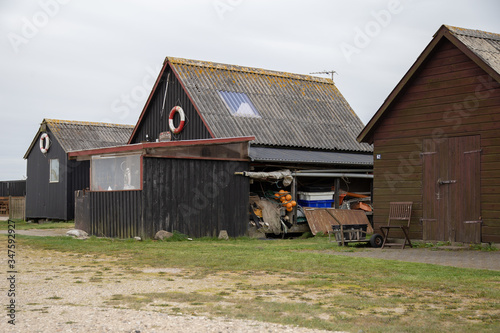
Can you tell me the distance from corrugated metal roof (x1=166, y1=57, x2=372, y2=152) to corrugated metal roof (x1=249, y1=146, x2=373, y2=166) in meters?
0.50

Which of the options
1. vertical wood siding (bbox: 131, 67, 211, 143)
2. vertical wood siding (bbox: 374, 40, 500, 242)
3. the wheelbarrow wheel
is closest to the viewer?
vertical wood siding (bbox: 374, 40, 500, 242)

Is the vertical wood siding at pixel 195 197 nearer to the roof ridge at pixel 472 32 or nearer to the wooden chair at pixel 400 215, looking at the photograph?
the wooden chair at pixel 400 215

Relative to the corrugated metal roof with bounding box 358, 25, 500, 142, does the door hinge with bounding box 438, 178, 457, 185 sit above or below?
below

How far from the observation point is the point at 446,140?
17.4 metres

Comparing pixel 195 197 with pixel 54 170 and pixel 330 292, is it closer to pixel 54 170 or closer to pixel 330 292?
pixel 330 292

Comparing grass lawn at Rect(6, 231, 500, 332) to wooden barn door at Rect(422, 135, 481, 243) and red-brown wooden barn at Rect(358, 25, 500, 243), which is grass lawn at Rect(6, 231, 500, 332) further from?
red-brown wooden barn at Rect(358, 25, 500, 243)

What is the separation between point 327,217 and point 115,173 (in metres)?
7.68

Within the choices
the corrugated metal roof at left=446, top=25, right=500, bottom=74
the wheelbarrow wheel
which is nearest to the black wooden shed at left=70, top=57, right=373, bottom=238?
the wheelbarrow wheel

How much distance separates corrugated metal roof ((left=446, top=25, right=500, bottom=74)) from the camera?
16.5 meters

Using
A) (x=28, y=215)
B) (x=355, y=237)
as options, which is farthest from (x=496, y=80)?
(x=28, y=215)

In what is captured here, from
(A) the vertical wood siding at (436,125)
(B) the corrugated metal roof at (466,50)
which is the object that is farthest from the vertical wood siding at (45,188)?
(A) the vertical wood siding at (436,125)

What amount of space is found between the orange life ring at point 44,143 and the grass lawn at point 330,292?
18.8 metres

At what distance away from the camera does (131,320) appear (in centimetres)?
705

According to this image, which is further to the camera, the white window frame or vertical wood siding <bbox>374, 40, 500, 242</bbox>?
the white window frame
